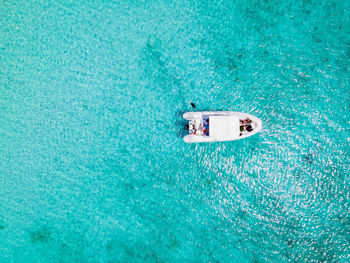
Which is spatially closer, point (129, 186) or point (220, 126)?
point (220, 126)

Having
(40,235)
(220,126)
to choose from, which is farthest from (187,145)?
(40,235)

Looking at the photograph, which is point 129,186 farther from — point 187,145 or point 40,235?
point 40,235

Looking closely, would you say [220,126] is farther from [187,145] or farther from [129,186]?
[129,186]

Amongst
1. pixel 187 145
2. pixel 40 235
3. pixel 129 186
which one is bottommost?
pixel 40 235

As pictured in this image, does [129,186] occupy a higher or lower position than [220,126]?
lower

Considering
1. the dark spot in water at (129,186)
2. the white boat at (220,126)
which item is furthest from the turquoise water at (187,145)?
the white boat at (220,126)

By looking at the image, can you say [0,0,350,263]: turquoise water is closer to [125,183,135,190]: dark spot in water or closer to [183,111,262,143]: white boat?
[125,183,135,190]: dark spot in water
